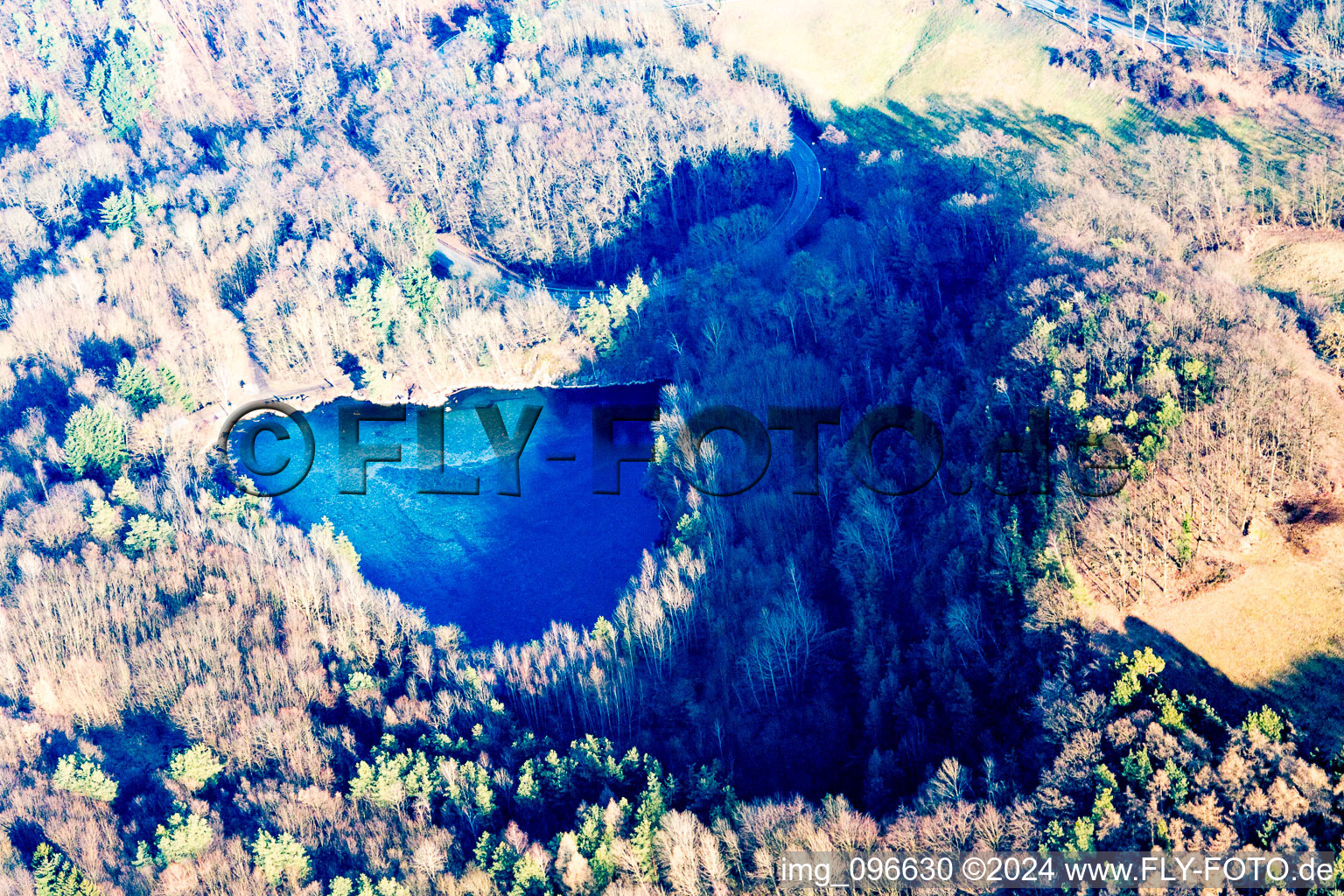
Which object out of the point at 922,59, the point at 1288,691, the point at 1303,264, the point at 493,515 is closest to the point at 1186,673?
the point at 1288,691

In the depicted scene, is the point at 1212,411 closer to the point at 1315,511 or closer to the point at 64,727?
the point at 1315,511

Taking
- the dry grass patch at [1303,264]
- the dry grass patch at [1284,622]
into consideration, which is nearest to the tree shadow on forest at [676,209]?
the dry grass patch at [1303,264]

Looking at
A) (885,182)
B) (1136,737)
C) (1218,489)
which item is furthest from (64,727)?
(885,182)

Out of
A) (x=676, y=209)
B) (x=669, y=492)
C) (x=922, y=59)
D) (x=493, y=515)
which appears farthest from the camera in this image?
(x=676, y=209)

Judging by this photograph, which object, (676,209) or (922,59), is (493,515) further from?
(922,59)
